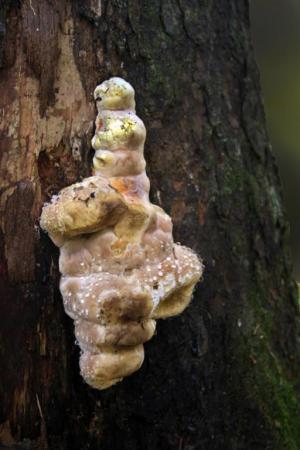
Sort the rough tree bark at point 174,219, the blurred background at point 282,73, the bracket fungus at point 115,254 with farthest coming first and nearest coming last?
the blurred background at point 282,73
the rough tree bark at point 174,219
the bracket fungus at point 115,254

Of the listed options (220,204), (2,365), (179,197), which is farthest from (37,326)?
(220,204)

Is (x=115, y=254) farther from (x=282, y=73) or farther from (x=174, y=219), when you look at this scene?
(x=282, y=73)

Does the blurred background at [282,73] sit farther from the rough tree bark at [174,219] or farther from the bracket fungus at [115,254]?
the bracket fungus at [115,254]

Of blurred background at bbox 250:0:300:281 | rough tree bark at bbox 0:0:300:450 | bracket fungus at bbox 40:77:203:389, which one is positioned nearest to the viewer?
bracket fungus at bbox 40:77:203:389

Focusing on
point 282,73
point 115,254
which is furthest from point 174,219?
point 282,73

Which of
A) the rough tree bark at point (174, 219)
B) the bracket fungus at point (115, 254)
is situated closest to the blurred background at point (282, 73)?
the rough tree bark at point (174, 219)

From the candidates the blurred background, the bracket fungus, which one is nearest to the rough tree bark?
the bracket fungus

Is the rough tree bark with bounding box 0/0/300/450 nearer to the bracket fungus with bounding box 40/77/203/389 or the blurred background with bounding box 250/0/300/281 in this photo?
the bracket fungus with bounding box 40/77/203/389

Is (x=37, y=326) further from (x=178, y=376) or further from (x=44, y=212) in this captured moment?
(x=178, y=376)
